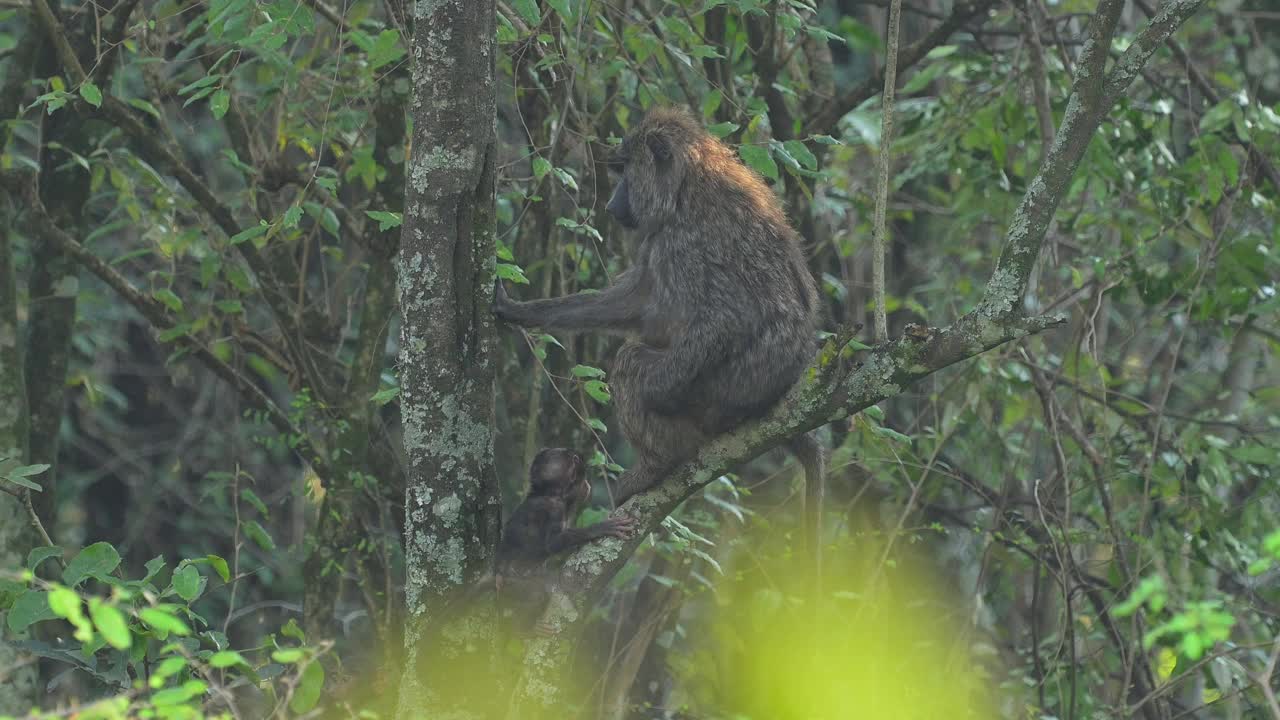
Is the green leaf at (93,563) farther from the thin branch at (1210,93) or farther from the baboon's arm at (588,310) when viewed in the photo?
the thin branch at (1210,93)

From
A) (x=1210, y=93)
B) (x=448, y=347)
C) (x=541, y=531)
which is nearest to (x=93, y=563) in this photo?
(x=448, y=347)

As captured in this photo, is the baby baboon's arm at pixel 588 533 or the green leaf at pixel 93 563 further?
the baby baboon's arm at pixel 588 533

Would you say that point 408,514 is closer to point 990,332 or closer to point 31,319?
point 990,332

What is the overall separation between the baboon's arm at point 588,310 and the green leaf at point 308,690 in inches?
60.6

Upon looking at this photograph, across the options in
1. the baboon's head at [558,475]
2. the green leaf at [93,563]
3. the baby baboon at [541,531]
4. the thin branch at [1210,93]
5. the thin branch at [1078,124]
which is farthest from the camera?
the thin branch at [1210,93]

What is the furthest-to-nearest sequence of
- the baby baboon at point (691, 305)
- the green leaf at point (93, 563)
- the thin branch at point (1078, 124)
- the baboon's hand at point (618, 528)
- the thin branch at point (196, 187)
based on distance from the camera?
the thin branch at point (196, 187) → the baby baboon at point (691, 305) → the baboon's hand at point (618, 528) → the thin branch at point (1078, 124) → the green leaf at point (93, 563)

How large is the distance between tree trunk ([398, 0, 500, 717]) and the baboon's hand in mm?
444

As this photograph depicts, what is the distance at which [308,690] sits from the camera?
358 cm

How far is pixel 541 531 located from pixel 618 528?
31.8 inches

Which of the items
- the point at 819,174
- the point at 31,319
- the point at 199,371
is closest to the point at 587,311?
the point at 819,174

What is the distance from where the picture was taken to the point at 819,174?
5395 millimetres

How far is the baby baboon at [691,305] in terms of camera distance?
5016mm

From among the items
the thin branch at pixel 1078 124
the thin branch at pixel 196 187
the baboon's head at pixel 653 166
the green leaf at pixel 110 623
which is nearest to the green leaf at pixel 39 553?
the green leaf at pixel 110 623

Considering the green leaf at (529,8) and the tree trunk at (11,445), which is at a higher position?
the green leaf at (529,8)
